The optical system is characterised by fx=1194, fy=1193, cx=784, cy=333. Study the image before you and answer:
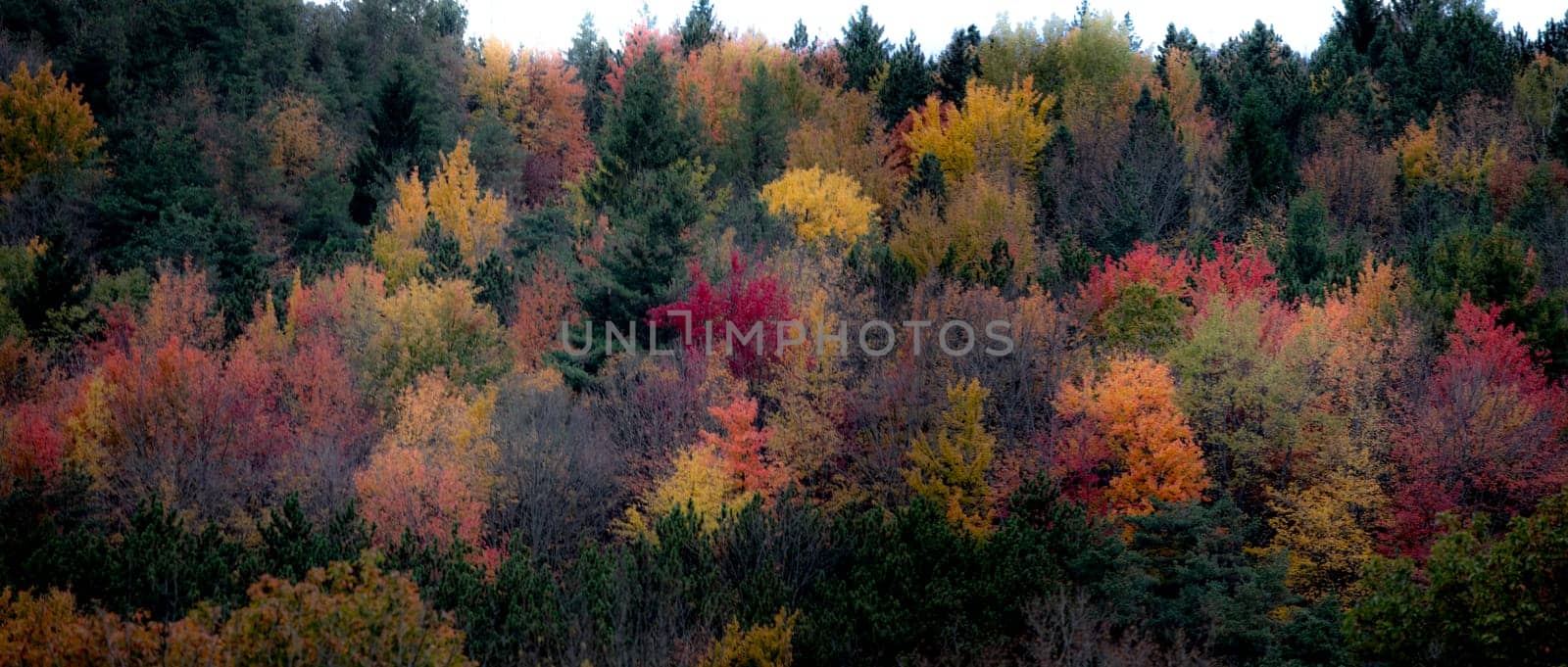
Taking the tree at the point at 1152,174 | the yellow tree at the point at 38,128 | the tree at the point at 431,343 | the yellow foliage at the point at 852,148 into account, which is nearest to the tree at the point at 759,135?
the yellow foliage at the point at 852,148

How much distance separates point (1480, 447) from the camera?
3073cm

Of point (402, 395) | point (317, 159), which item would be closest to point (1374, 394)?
point (402, 395)

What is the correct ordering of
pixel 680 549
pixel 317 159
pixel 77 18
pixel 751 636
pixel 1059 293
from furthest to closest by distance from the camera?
pixel 77 18 → pixel 317 159 → pixel 1059 293 → pixel 680 549 → pixel 751 636

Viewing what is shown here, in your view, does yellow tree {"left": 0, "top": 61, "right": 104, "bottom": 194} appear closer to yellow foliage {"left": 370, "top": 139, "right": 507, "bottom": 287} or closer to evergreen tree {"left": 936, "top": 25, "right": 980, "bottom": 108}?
yellow foliage {"left": 370, "top": 139, "right": 507, "bottom": 287}

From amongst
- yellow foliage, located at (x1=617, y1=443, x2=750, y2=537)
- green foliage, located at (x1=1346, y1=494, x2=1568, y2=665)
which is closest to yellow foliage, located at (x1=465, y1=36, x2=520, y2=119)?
yellow foliage, located at (x1=617, y1=443, x2=750, y2=537)

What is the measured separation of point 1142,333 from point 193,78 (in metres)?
50.7

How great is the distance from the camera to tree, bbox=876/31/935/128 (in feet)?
209

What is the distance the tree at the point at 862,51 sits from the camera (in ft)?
225

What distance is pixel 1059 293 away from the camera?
4047 centimetres

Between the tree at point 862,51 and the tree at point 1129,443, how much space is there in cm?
3864

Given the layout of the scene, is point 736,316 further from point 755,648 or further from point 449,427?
point 755,648

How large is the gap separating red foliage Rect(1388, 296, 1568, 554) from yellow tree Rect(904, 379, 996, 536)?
1036cm

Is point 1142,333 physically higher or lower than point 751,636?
higher

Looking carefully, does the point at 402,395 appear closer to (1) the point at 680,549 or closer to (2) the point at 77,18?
(1) the point at 680,549
